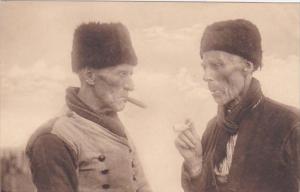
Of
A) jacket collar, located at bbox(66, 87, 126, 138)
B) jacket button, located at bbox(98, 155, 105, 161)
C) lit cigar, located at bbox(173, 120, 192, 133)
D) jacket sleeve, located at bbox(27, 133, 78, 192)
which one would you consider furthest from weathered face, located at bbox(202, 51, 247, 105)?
jacket sleeve, located at bbox(27, 133, 78, 192)

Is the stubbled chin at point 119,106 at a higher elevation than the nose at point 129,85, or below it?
below

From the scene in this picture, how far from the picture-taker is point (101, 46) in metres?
2.09

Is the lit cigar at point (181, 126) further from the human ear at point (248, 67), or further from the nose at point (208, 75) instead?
the human ear at point (248, 67)

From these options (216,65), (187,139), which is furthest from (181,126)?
(216,65)

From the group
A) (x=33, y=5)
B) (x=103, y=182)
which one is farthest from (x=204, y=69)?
(x=33, y=5)

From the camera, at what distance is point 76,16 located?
2121mm

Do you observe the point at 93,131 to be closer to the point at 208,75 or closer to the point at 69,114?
the point at 69,114

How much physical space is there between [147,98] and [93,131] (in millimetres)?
245

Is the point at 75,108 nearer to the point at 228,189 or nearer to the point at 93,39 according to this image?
the point at 93,39

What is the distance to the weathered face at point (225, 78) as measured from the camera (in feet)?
6.93

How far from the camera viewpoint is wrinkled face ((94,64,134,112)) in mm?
2080

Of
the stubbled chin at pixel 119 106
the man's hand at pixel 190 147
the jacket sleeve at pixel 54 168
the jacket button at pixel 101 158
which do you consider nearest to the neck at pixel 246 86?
the man's hand at pixel 190 147

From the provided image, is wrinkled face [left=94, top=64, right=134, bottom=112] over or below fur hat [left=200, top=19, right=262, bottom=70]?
below

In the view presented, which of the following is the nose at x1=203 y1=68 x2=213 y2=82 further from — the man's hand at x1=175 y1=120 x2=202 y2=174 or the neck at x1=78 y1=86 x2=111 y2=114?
the neck at x1=78 y1=86 x2=111 y2=114
